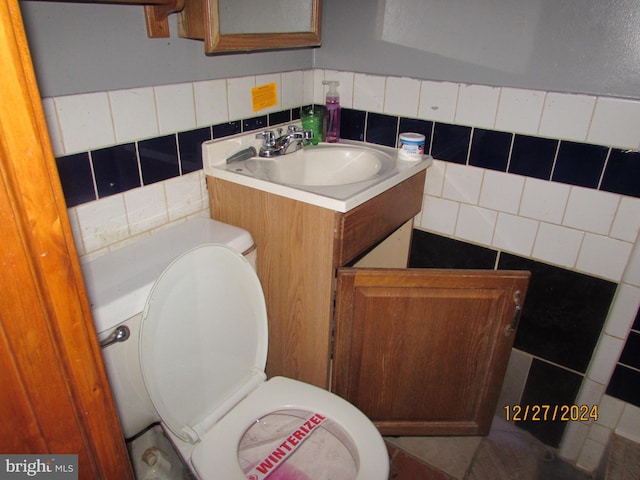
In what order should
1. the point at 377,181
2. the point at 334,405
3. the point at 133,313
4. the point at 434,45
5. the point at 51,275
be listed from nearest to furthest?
1. the point at 51,275
2. the point at 133,313
3. the point at 334,405
4. the point at 377,181
5. the point at 434,45

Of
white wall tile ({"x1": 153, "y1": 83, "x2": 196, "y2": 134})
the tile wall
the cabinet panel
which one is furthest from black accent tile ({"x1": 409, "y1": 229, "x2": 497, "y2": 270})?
white wall tile ({"x1": 153, "y1": 83, "x2": 196, "y2": 134})

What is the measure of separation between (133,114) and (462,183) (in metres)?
1.00

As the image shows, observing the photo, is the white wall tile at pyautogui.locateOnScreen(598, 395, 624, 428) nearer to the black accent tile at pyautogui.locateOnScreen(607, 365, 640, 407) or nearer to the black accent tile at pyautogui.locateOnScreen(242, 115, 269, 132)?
the black accent tile at pyautogui.locateOnScreen(607, 365, 640, 407)

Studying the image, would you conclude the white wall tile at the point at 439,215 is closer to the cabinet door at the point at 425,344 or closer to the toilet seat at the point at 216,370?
the cabinet door at the point at 425,344

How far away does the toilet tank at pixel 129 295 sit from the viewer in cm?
88

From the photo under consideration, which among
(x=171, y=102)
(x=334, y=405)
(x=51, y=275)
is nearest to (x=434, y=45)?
(x=171, y=102)

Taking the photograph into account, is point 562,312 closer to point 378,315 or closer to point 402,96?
point 378,315

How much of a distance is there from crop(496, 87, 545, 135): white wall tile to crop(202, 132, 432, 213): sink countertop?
0.26 metres

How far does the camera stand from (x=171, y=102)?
1.15 m

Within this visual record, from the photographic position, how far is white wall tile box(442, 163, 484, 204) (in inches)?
55.0

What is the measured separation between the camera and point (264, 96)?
143cm

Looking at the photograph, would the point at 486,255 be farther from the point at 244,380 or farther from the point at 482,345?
the point at 244,380

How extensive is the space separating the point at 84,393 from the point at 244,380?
2.01 ft
